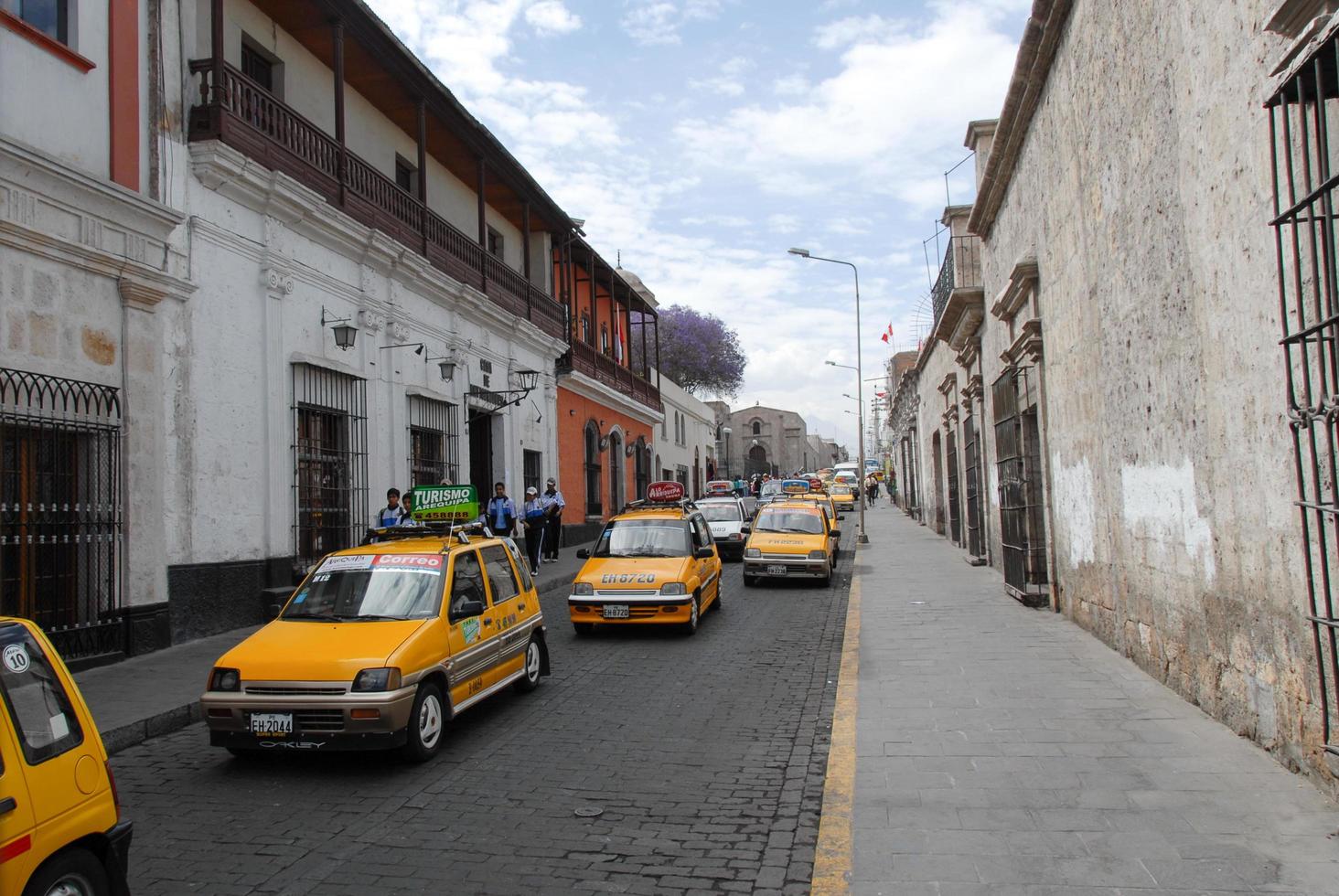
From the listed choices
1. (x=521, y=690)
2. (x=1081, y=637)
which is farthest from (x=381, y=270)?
(x=1081, y=637)

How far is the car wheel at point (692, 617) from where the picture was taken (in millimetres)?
11484

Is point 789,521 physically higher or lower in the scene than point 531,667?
higher

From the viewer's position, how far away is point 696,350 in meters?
60.4

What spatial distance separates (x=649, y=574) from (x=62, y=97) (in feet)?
26.1

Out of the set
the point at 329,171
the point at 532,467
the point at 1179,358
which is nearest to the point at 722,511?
the point at 532,467

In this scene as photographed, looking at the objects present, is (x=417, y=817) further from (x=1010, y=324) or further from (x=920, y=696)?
(x=1010, y=324)

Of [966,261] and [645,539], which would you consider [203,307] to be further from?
[966,261]

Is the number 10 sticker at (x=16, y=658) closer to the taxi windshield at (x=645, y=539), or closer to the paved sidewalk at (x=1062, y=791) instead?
the paved sidewalk at (x=1062, y=791)

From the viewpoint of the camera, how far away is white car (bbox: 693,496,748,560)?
22.3 meters

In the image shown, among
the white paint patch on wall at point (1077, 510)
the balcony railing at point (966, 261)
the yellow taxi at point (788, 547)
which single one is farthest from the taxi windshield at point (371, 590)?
the balcony railing at point (966, 261)

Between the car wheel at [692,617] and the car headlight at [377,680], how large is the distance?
18.5ft

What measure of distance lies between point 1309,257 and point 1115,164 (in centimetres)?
360

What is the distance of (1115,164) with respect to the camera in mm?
8078

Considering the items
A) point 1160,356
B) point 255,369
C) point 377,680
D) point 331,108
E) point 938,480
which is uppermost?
point 331,108
